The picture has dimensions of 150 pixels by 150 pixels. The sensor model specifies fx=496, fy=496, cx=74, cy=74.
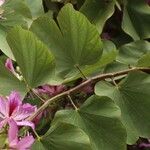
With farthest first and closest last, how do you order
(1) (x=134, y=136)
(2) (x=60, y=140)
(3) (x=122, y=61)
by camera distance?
(3) (x=122, y=61), (1) (x=134, y=136), (2) (x=60, y=140)

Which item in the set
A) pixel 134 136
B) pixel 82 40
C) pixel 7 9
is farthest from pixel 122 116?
pixel 7 9

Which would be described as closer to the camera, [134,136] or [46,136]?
[46,136]

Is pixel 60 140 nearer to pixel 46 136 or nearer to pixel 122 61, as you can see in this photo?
pixel 46 136

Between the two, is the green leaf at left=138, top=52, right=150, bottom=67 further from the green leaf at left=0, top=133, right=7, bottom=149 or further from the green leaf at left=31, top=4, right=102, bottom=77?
the green leaf at left=0, top=133, right=7, bottom=149

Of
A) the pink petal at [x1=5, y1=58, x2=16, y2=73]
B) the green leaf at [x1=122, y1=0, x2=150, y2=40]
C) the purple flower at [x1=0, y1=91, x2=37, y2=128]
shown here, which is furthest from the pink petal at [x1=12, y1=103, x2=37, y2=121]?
the green leaf at [x1=122, y1=0, x2=150, y2=40]

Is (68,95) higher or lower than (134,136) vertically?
higher

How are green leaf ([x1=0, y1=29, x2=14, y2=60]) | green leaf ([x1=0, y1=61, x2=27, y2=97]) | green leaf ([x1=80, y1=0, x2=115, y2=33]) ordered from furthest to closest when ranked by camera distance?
green leaf ([x1=80, y1=0, x2=115, y2=33]) → green leaf ([x1=0, y1=29, x2=14, y2=60]) → green leaf ([x1=0, y1=61, x2=27, y2=97])

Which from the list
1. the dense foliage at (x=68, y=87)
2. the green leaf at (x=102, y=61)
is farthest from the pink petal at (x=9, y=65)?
the green leaf at (x=102, y=61)
